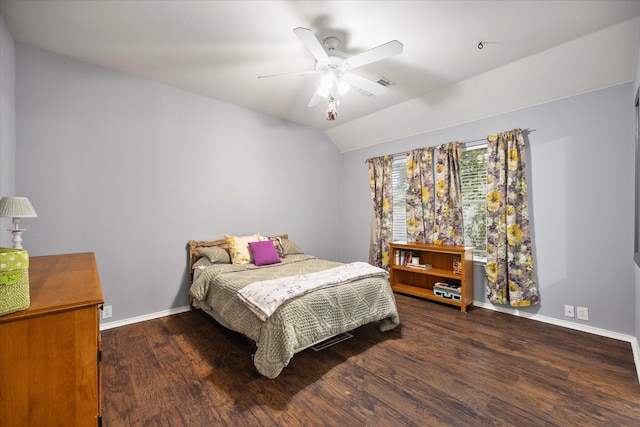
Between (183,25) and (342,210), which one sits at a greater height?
(183,25)

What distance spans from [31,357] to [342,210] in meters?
4.52

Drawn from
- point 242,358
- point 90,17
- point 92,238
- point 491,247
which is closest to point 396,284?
point 491,247

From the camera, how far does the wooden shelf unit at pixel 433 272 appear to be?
11.1 feet

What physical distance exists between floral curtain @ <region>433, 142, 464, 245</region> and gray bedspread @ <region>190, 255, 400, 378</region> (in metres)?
1.41

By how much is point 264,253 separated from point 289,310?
1.43m

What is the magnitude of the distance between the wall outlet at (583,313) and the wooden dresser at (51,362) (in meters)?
3.87

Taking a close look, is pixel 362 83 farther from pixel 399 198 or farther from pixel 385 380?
pixel 385 380

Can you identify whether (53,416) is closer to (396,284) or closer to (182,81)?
(182,81)

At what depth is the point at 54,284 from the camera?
130cm

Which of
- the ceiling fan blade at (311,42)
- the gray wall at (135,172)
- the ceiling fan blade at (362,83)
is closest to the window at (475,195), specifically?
the ceiling fan blade at (362,83)

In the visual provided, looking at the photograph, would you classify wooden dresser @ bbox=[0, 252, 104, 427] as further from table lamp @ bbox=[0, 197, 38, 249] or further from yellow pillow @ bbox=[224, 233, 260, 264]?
yellow pillow @ bbox=[224, 233, 260, 264]

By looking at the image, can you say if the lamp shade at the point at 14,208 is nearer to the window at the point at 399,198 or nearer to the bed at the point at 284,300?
the bed at the point at 284,300

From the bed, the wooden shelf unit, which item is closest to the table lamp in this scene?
the bed

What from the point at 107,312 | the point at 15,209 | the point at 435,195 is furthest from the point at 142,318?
the point at 435,195
